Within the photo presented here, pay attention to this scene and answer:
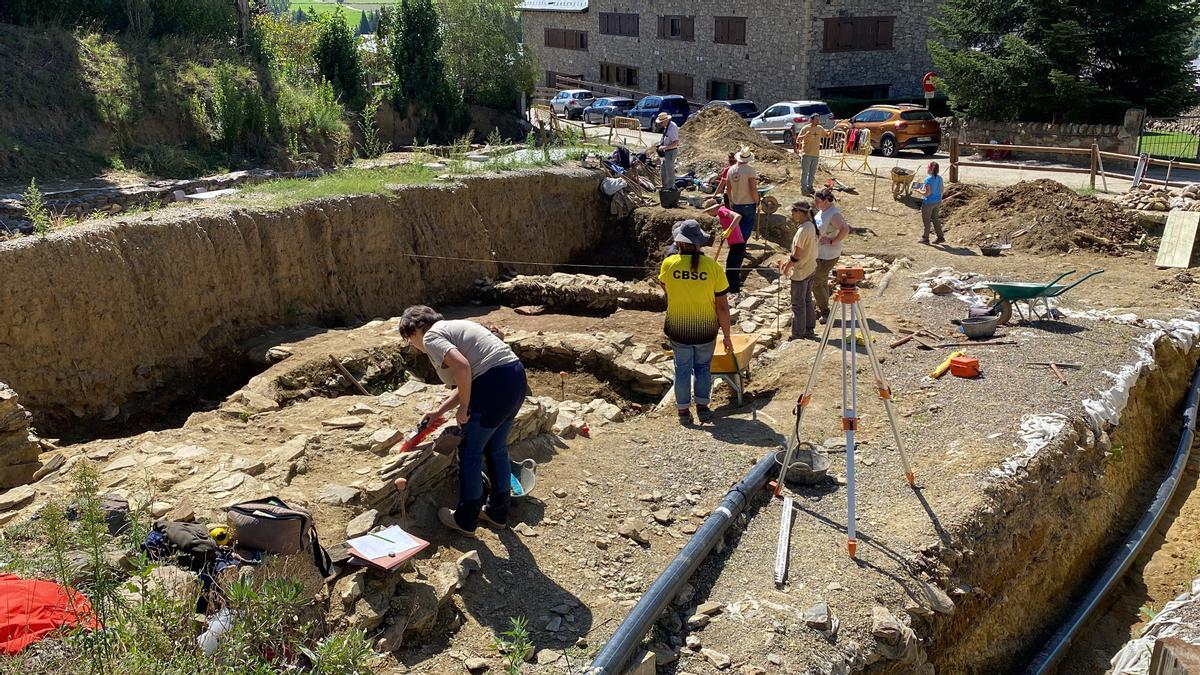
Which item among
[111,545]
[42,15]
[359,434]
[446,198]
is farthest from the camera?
[42,15]

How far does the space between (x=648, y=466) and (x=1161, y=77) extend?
23.0 metres

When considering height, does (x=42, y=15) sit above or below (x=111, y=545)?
above

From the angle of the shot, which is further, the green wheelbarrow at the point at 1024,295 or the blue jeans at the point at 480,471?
the green wheelbarrow at the point at 1024,295

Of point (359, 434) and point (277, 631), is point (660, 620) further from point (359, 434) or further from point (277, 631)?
point (359, 434)

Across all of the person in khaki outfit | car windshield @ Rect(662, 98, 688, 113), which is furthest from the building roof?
the person in khaki outfit

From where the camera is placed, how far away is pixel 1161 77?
24.3 metres

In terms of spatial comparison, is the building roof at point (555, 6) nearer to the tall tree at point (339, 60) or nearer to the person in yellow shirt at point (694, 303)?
the tall tree at point (339, 60)

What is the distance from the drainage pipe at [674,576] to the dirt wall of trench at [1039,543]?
1.43 metres

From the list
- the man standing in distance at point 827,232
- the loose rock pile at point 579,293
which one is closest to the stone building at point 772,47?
the loose rock pile at point 579,293

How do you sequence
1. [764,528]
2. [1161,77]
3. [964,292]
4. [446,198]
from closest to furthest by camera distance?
[764,528] → [964,292] → [446,198] → [1161,77]

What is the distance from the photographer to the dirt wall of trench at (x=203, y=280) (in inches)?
403

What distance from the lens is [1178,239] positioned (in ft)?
46.9

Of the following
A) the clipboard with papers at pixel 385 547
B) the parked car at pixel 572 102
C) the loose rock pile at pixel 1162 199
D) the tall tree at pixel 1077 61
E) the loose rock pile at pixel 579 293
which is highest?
the tall tree at pixel 1077 61

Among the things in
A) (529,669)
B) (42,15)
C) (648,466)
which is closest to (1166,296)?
(648,466)
